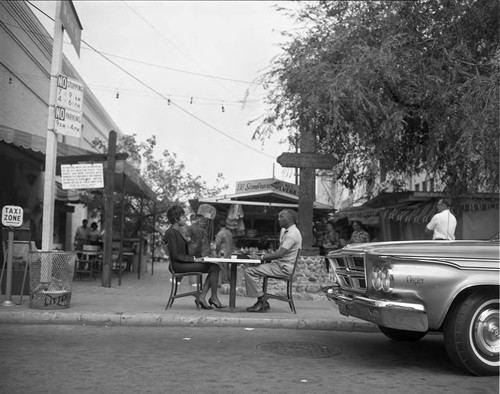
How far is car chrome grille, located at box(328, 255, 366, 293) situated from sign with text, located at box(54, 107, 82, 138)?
5.11 m

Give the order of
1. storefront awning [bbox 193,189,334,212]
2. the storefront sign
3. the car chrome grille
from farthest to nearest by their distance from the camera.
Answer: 1. the storefront sign
2. storefront awning [bbox 193,189,334,212]
3. the car chrome grille

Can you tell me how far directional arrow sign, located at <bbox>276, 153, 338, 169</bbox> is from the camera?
38.5 ft

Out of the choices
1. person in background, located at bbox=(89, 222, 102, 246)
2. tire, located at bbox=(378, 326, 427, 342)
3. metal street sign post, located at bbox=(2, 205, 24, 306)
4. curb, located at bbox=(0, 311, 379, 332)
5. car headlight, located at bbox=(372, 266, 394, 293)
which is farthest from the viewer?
person in background, located at bbox=(89, 222, 102, 246)

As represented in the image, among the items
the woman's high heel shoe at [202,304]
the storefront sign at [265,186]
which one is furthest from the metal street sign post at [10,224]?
the storefront sign at [265,186]

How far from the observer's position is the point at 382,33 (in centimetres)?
1180

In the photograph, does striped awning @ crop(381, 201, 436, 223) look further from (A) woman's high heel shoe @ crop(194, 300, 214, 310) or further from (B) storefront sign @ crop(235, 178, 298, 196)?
(A) woman's high heel shoe @ crop(194, 300, 214, 310)

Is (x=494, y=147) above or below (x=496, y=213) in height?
above

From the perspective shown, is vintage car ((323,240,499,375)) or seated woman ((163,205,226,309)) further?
seated woman ((163,205,226,309))

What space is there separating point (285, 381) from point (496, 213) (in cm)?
1046

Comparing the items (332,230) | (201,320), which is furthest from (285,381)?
(332,230)

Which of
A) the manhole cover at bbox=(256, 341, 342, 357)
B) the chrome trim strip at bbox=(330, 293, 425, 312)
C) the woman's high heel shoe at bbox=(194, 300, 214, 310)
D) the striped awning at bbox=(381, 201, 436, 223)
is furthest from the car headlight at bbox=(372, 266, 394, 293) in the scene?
the striped awning at bbox=(381, 201, 436, 223)

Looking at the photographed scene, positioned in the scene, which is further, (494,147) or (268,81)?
(268,81)

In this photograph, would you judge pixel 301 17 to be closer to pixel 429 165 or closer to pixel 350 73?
pixel 350 73

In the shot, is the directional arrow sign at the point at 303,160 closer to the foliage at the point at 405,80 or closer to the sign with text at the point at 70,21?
the foliage at the point at 405,80
